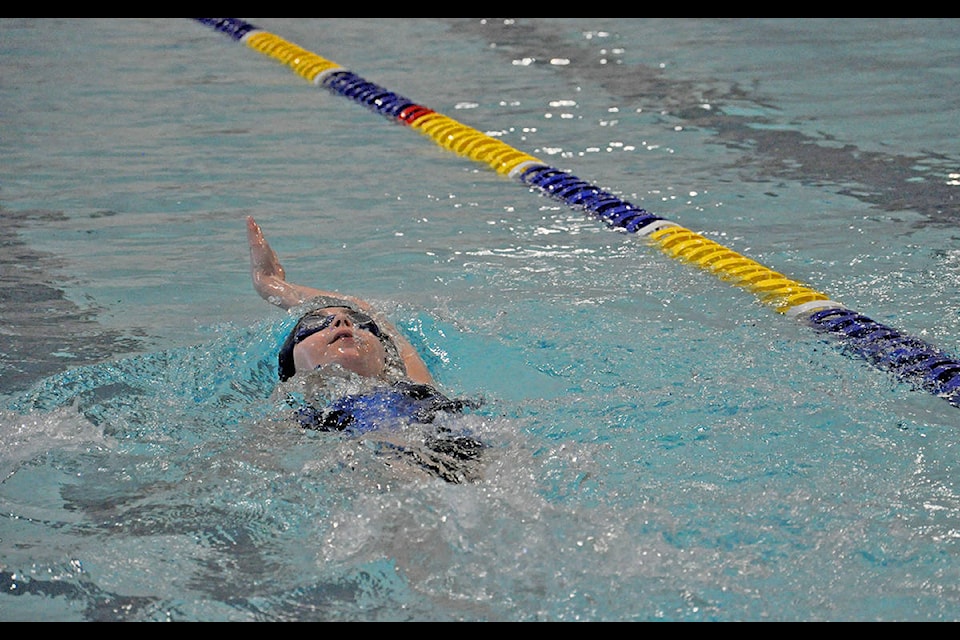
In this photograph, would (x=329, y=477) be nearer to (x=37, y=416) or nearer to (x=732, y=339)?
(x=37, y=416)

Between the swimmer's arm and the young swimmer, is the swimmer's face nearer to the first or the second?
the young swimmer

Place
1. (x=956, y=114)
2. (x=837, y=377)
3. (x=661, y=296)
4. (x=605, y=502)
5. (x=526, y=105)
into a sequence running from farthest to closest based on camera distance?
(x=526, y=105)
(x=956, y=114)
(x=661, y=296)
(x=837, y=377)
(x=605, y=502)

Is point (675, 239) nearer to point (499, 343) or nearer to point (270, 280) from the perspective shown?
point (499, 343)

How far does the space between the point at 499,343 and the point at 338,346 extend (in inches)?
24.0

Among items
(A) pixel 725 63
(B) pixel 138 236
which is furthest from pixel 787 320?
(A) pixel 725 63

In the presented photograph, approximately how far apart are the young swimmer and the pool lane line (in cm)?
124

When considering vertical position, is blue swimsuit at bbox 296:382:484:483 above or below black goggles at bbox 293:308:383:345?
below

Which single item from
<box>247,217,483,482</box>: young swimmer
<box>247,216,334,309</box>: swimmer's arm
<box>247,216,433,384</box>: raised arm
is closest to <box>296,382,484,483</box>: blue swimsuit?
<box>247,217,483,482</box>: young swimmer

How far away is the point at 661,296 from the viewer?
4.17m

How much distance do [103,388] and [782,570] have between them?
6.55 ft

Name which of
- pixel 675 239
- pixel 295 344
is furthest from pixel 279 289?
pixel 675 239

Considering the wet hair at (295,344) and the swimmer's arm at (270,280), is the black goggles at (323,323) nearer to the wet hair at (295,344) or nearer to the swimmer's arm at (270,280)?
the wet hair at (295,344)

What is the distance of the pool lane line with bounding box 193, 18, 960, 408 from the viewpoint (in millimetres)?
3525

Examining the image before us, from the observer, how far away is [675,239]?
15.3 ft
